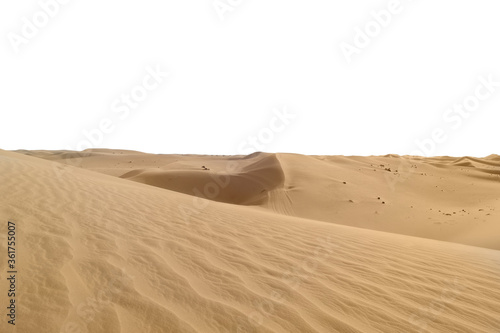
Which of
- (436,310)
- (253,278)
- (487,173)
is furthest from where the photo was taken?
(487,173)

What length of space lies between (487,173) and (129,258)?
16.3 m

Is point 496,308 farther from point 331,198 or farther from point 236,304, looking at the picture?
point 331,198

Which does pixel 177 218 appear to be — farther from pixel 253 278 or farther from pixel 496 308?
pixel 496 308

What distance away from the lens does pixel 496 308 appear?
246 cm

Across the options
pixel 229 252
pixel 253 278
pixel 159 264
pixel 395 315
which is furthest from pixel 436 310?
pixel 159 264

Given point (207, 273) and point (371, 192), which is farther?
point (371, 192)

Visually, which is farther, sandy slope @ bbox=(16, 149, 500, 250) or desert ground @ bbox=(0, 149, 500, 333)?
sandy slope @ bbox=(16, 149, 500, 250)

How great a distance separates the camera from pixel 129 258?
8.55 feet

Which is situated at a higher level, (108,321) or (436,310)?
(108,321)

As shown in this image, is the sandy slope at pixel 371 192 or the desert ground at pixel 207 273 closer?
the desert ground at pixel 207 273

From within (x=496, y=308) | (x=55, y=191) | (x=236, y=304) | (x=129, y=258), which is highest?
(x=55, y=191)

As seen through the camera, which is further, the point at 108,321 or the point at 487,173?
the point at 487,173

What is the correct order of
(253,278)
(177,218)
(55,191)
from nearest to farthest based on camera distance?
1. (253,278)
2. (177,218)
3. (55,191)

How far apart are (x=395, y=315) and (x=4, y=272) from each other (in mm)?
2577
